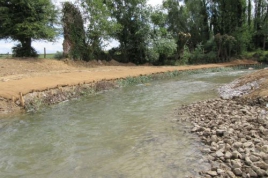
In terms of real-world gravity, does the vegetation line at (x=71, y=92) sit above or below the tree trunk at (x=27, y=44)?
below

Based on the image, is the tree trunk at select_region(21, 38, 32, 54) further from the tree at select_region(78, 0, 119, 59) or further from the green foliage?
the green foliage

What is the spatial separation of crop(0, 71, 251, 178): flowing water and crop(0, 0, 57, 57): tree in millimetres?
12857

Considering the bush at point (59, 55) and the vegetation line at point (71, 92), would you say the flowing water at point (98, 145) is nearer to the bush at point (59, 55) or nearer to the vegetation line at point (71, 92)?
the vegetation line at point (71, 92)

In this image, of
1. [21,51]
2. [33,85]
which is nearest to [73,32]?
[21,51]

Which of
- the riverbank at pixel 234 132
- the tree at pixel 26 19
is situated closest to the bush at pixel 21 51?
the tree at pixel 26 19

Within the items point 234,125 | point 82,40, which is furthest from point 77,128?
point 82,40

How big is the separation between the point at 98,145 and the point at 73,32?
20769 millimetres

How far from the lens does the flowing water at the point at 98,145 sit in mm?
4883

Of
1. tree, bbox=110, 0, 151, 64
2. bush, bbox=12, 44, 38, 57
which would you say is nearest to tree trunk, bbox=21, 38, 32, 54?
bush, bbox=12, 44, 38, 57

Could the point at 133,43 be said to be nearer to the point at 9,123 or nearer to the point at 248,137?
the point at 9,123

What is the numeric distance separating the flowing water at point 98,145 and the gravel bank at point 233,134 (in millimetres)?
359

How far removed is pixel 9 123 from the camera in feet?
27.3

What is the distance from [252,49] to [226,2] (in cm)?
814

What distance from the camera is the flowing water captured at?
4883mm
